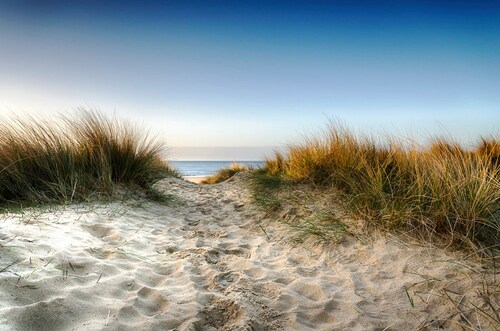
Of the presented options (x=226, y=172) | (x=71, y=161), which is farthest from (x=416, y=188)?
(x=226, y=172)

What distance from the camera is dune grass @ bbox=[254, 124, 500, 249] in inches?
117

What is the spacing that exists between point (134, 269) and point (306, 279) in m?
1.28

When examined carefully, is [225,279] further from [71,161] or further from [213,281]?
[71,161]

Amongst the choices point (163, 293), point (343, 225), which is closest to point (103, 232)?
point (163, 293)

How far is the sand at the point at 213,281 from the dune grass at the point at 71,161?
100cm

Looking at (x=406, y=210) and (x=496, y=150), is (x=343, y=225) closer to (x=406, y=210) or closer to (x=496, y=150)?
(x=406, y=210)

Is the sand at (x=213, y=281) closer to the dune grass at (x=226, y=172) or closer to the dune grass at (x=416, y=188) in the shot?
the dune grass at (x=416, y=188)

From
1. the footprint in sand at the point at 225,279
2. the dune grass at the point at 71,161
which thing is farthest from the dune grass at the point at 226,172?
the footprint in sand at the point at 225,279

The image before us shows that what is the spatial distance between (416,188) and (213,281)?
2348 mm

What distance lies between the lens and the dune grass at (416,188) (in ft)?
9.74

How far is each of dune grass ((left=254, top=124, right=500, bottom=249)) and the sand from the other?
310 millimetres

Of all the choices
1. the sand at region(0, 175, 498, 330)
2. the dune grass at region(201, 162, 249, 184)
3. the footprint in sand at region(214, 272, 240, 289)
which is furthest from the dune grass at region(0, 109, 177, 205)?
the dune grass at region(201, 162, 249, 184)

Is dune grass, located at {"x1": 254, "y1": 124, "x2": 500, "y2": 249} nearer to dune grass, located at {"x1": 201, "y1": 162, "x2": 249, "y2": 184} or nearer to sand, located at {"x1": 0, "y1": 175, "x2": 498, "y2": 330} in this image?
sand, located at {"x1": 0, "y1": 175, "x2": 498, "y2": 330}

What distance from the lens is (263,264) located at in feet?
9.45
